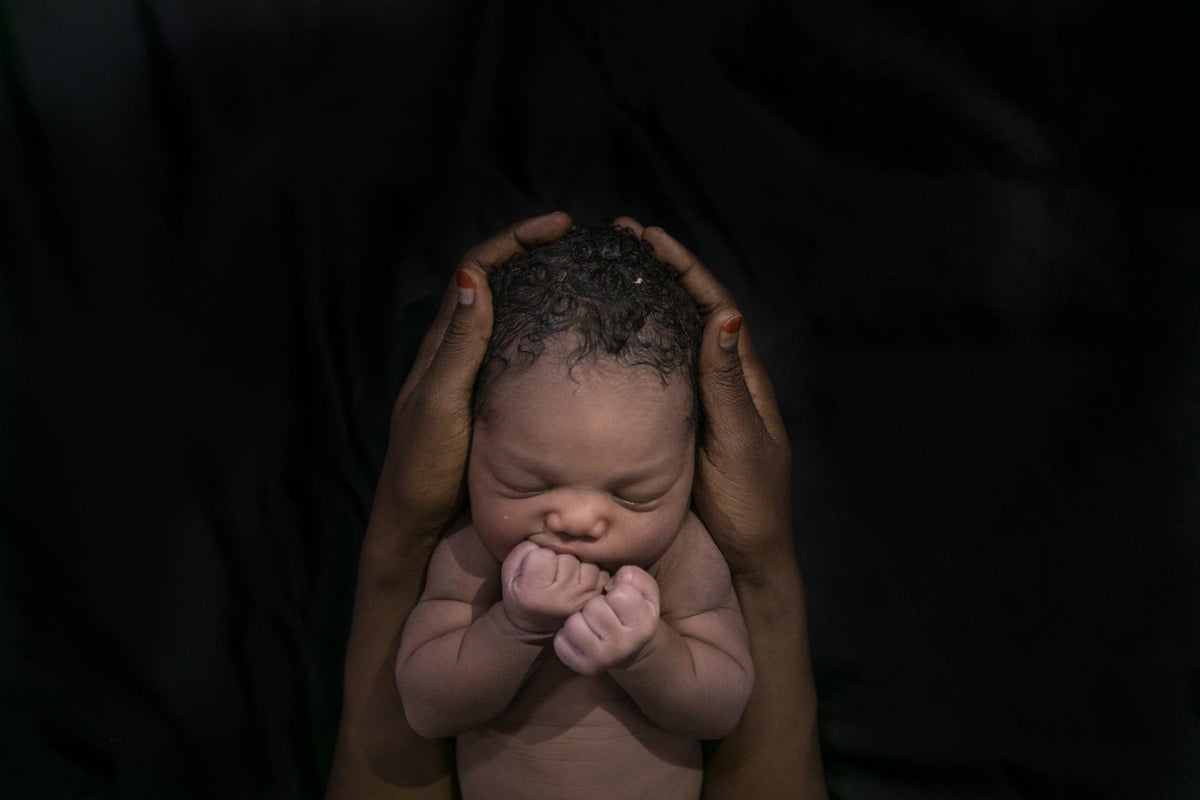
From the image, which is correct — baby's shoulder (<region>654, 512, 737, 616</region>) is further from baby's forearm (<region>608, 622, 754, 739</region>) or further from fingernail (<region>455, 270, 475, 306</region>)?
fingernail (<region>455, 270, 475, 306</region>)

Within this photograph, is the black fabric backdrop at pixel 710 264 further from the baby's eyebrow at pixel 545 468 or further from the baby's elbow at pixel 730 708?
the baby's eyebrow at pixel 545 468

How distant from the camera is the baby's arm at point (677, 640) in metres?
1.61

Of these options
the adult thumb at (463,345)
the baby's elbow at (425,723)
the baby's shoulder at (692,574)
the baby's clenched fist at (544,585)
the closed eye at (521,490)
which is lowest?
the baby's elbow at (425,723)

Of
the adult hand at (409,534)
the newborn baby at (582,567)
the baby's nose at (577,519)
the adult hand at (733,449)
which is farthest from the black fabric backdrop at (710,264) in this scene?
the baby's nose at (577,519)

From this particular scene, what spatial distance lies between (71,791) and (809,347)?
5.13 ft

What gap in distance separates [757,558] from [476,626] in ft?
1.66

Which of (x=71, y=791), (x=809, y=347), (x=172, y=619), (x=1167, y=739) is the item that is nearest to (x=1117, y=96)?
(x=809, y=347)

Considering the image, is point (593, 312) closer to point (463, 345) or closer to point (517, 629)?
point (463, 345)

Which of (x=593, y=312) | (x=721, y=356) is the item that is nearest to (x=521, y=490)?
(x=593, y=312)

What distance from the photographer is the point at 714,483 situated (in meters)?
1.92

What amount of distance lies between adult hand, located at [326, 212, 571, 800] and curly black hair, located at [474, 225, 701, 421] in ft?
0.18

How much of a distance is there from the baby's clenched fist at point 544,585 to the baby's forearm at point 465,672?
64 millimetres

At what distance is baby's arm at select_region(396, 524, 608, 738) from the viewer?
1.62 m

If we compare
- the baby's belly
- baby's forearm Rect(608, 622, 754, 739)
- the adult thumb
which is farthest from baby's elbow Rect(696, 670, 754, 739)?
the adult thumb
